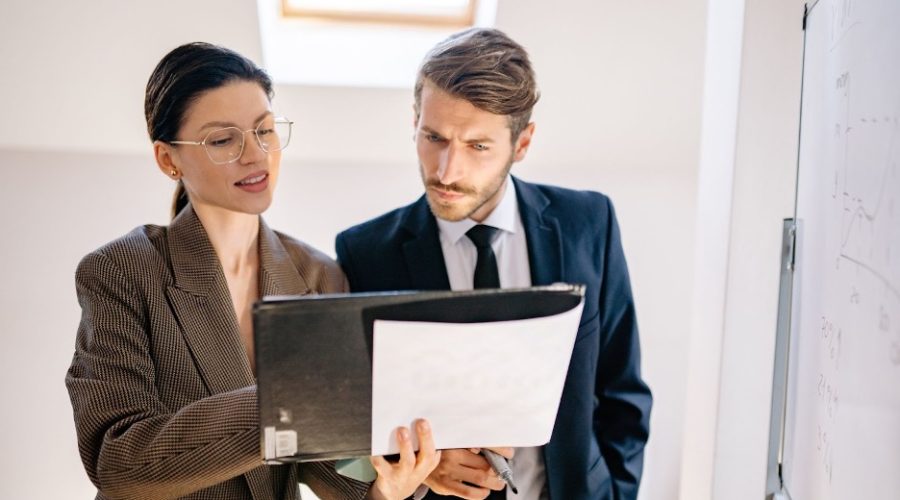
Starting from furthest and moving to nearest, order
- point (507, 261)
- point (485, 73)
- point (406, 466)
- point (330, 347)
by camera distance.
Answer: point (507, 261) < point (485, 73) < point (406, 466) < point (330, 347)

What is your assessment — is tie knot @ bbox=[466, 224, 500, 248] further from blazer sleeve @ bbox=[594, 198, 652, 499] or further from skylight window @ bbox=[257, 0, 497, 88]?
skylight window @ bbox=[257, 0, 497, 88]

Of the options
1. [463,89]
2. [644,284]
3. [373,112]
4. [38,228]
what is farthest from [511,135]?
[38,228]

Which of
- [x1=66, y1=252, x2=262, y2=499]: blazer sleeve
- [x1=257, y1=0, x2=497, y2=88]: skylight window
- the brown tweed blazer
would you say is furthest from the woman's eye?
[x1=257, y1=0, x2=497, y2=88]: skylight window

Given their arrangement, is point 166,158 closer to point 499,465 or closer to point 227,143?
point 227,143

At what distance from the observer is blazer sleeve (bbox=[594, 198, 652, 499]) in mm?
1917

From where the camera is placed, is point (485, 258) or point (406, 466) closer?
point (406, 466)

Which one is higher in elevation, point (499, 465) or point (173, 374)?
point (173, 374)

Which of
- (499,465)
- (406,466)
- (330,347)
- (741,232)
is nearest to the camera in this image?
(330,347)

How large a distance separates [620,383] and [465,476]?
0.49 meters

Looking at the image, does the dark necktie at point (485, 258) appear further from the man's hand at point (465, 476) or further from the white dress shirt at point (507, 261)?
the man's hand at point (465, 476)

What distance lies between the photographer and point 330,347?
1.26m

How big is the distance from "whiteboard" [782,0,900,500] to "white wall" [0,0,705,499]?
1443 millimetres

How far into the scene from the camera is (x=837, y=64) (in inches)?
56.6

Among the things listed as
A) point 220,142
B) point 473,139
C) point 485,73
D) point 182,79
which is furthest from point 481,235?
point 182,79
